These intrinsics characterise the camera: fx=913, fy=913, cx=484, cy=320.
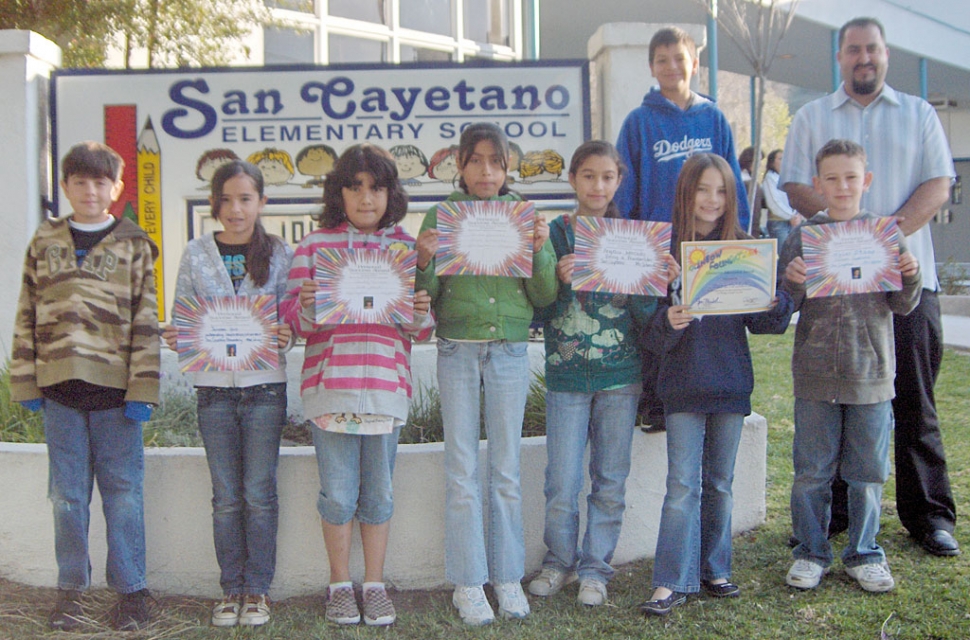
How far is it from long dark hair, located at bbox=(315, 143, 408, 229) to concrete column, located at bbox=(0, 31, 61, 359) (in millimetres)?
2580

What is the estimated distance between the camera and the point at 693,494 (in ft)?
10.7

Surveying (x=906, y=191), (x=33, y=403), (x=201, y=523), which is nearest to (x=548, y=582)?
(x=201, y=523)

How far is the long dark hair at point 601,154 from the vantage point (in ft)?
11.0

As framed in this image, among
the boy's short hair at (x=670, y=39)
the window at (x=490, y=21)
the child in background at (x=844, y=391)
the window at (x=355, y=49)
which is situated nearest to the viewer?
the child in background at (x=844, y=391)

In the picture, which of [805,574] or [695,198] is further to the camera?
→ [805,574]

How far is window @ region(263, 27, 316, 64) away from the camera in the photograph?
8047 mm

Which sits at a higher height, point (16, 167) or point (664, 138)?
point (16, 167)

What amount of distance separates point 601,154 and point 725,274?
63cm

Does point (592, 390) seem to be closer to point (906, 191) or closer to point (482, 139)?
point (482, 139)

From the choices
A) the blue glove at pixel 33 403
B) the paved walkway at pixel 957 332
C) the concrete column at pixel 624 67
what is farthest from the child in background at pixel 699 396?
the paved walkway at pixel 957 332

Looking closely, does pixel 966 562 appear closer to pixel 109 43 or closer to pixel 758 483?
pixel 758 483

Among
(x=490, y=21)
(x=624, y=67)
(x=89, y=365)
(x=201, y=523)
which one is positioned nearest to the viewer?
(x=89, y=365)

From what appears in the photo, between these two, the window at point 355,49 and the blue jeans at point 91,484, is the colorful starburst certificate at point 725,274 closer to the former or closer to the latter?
the blue jeans at point 91,484

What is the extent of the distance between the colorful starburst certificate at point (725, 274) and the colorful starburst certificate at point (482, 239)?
58 centimetres
